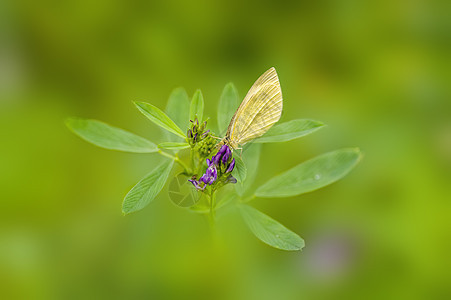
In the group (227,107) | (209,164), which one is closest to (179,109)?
(227,107)

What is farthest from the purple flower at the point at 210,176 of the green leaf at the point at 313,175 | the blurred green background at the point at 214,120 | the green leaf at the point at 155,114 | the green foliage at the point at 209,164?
the blurred green background at the point at 214,120

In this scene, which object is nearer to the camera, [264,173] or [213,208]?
[213,208]

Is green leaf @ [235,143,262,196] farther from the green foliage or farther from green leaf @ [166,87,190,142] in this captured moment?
green leaf @ [166,87,190,142]

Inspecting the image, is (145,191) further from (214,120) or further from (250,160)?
(214,120)

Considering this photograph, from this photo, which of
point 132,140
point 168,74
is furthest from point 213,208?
point 168,74

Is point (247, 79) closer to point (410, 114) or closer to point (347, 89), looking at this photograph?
point (347, 89)

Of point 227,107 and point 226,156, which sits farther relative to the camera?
point 227,107

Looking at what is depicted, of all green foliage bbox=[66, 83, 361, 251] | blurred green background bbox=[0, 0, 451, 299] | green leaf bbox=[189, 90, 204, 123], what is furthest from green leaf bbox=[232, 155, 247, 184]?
blurred green background bbox=[0, 0, 451, 299]
